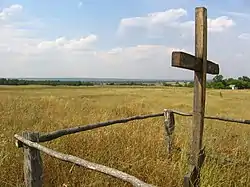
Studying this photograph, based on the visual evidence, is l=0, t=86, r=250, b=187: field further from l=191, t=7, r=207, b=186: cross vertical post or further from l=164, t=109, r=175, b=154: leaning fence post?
l=191, t=7, r=207, b=186: cross vertical post

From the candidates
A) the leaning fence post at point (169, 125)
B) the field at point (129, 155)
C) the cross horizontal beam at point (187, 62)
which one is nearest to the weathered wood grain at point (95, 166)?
the field at point (129, 155)

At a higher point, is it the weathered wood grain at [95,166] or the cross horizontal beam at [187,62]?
the cross horizontal beam at [187,62]

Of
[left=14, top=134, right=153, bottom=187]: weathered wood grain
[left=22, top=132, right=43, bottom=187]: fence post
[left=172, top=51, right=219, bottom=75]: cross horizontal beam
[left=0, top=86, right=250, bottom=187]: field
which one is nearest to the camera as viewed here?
[left=14, top=134, right=153, bottom=187]: weathered wood grain

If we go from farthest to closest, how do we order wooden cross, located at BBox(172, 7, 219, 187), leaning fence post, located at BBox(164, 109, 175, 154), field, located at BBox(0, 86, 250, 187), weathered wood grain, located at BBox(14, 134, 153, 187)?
1. leaning fence post, located at BBox(164, 109, 175, 154)
2. field, located at BBox(0, 86, 250, 187)
3. wooden cross, located at BBox(172, 7, 219, 187)
4. weathered wood grain, located at BBox(14, 134, 153, 187)

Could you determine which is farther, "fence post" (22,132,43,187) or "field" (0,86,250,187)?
"field" (0,86,250,187)

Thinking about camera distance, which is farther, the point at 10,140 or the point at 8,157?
the point at 10,140

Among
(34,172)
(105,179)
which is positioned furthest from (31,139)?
(105,179)

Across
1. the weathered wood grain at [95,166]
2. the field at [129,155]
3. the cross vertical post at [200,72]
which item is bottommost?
the field at [129,155]

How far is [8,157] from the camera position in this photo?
4.99 meters

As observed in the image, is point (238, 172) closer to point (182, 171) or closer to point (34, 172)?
point (182, 171)

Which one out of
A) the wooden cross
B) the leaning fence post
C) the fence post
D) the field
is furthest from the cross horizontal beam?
the leaning fence post

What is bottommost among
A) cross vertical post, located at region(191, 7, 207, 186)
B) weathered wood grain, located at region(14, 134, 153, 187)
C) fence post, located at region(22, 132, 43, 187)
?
fence post, located at region(22, 132, 43, 187)

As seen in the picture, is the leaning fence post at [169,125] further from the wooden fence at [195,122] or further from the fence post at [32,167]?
the fence post at [32,167]

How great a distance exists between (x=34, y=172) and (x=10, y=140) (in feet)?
7.27
